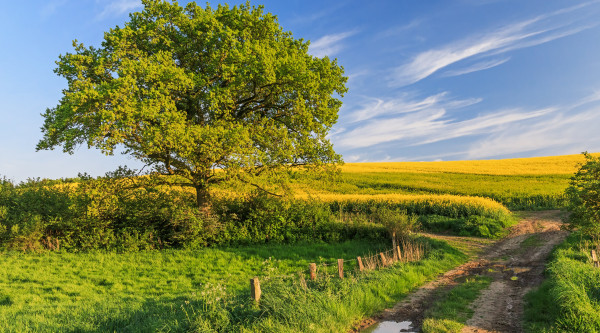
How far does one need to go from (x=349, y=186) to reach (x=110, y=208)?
99.0ft

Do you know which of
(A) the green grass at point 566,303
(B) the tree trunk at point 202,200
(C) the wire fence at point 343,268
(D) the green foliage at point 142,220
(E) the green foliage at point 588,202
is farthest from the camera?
(B) the tree trunk at point 202,200

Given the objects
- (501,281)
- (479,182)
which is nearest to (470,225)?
(501,281)

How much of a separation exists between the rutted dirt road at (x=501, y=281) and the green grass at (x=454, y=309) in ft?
0.69

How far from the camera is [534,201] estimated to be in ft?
111

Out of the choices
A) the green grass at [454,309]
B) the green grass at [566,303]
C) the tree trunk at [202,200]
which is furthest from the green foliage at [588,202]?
the tree trunk at [202,200]

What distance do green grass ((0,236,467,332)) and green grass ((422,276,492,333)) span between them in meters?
1.46

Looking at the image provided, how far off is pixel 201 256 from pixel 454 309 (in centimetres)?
1418

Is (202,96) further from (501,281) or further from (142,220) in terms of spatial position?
(501,281)

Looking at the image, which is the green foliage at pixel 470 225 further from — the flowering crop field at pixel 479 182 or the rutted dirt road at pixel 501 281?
the flowering crop field at pixel 479 182

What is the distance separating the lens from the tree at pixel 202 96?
1720 cm

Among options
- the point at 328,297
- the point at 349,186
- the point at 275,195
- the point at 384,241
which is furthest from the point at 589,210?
the point at 349,186

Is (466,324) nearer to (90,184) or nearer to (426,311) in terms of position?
(426,311)

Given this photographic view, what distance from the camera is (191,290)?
13836 mm

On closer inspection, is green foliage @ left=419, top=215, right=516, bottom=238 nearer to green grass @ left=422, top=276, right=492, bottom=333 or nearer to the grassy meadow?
the grassy meadow
